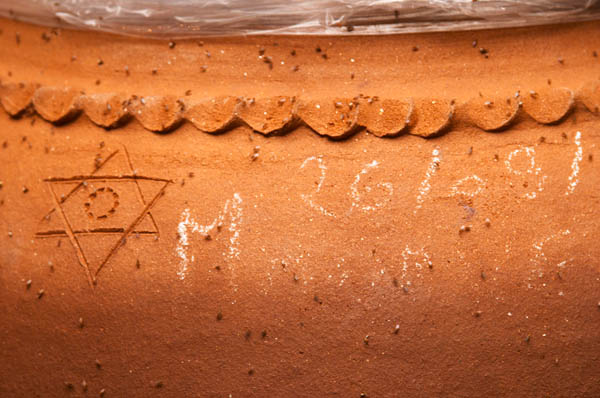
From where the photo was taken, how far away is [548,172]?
62.7 inches

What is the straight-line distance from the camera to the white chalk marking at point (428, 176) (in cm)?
162

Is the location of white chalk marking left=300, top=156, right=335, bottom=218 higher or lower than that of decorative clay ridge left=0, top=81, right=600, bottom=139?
lower

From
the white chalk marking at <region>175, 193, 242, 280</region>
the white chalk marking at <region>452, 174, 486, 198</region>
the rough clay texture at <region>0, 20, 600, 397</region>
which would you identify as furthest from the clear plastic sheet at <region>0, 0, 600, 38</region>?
the white chalk marking at <region>175, 193, 242, 280</region>

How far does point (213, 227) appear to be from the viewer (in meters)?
1.65

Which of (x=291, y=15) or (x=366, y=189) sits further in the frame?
(x=291, y=15)

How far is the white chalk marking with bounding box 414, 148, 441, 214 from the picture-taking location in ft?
5.30

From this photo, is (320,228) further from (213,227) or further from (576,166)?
(576,166)

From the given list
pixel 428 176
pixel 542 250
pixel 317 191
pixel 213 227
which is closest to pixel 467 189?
pixel 428 176

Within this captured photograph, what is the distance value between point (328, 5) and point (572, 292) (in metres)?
1.21

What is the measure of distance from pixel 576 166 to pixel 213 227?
118 cm

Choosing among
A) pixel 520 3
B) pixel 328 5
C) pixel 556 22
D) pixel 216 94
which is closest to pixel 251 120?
pixel 216 94

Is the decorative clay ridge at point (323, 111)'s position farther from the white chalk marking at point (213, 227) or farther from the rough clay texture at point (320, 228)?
the white chalk marking at point (213, 227)

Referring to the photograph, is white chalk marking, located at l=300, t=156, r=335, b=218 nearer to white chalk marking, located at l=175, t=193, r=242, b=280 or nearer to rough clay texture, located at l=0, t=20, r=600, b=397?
rough clay texture, located at l=0, t=20, r=600, b=397

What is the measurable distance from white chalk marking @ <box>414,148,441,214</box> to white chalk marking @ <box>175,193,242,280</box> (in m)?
0.58
